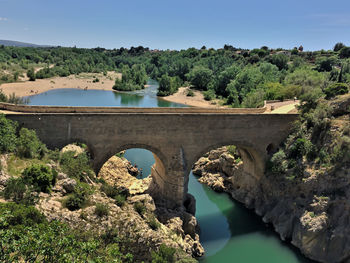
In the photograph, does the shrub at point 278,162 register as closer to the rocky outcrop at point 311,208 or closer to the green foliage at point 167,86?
the rocky outcrop at point 311,208

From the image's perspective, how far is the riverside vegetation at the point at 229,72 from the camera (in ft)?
124

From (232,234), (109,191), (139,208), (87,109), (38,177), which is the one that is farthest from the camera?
(232,234)

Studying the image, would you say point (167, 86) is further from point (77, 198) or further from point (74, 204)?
point (74, 204)

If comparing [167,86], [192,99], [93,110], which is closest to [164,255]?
[93,110]

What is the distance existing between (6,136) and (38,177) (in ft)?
12.2

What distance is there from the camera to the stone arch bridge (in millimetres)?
17859

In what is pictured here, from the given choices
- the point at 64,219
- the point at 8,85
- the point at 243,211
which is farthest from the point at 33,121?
the point at 8,85

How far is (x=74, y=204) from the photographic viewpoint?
13.4 m

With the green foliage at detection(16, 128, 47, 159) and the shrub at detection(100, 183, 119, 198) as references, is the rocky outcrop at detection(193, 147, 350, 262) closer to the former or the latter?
the shrub at detection(100, 183, 119, 198)

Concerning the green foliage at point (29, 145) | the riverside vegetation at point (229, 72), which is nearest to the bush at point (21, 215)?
the green foliage at point (29, 145)

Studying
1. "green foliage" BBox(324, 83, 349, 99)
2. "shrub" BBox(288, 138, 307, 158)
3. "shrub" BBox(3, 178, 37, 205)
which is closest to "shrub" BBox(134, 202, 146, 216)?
"shrub" BBox(3, 178, 37, 205)

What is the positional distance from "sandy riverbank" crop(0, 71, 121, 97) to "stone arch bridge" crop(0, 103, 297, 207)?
46.8 meters

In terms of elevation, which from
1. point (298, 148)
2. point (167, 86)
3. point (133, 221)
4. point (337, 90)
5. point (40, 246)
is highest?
point (337, 90)

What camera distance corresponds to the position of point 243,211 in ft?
80.3
